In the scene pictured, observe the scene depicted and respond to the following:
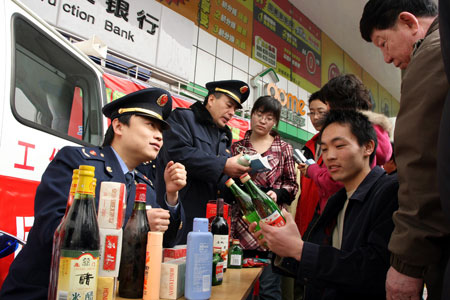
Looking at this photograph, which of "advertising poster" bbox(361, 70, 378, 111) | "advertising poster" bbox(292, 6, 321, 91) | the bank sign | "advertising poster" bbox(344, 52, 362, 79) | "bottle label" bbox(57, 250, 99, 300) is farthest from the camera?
"advertising poster" bbox(361, 70, 378, 111)

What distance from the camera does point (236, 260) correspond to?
4.81 feet

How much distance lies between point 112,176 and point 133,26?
3.61 meters

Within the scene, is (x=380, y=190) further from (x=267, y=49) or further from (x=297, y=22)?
(x=297, y=22)

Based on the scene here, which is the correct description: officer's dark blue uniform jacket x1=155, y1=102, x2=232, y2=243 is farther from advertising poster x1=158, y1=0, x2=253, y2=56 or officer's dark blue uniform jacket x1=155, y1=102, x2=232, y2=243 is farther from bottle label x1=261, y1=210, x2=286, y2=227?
advertising poster x1=158, y1=0, x2=253, y2=56

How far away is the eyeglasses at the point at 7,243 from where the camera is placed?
1.22 meters

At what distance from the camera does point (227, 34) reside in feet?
19.8

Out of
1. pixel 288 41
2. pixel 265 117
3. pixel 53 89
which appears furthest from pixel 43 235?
pixel 288 41

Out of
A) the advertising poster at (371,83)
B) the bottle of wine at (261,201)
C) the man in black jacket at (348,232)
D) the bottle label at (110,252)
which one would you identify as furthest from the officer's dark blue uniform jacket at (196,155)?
the advertising poster at (371,83)

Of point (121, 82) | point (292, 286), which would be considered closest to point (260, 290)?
point (292, 286)

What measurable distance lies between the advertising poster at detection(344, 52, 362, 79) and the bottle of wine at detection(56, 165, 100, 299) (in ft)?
31.6

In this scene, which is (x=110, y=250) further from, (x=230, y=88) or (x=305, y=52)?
(x=305, y=52)

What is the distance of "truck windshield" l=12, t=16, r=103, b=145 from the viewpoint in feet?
4.91

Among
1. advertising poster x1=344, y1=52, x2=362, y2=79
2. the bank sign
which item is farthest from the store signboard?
the bank sign

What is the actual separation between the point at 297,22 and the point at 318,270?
772cm
